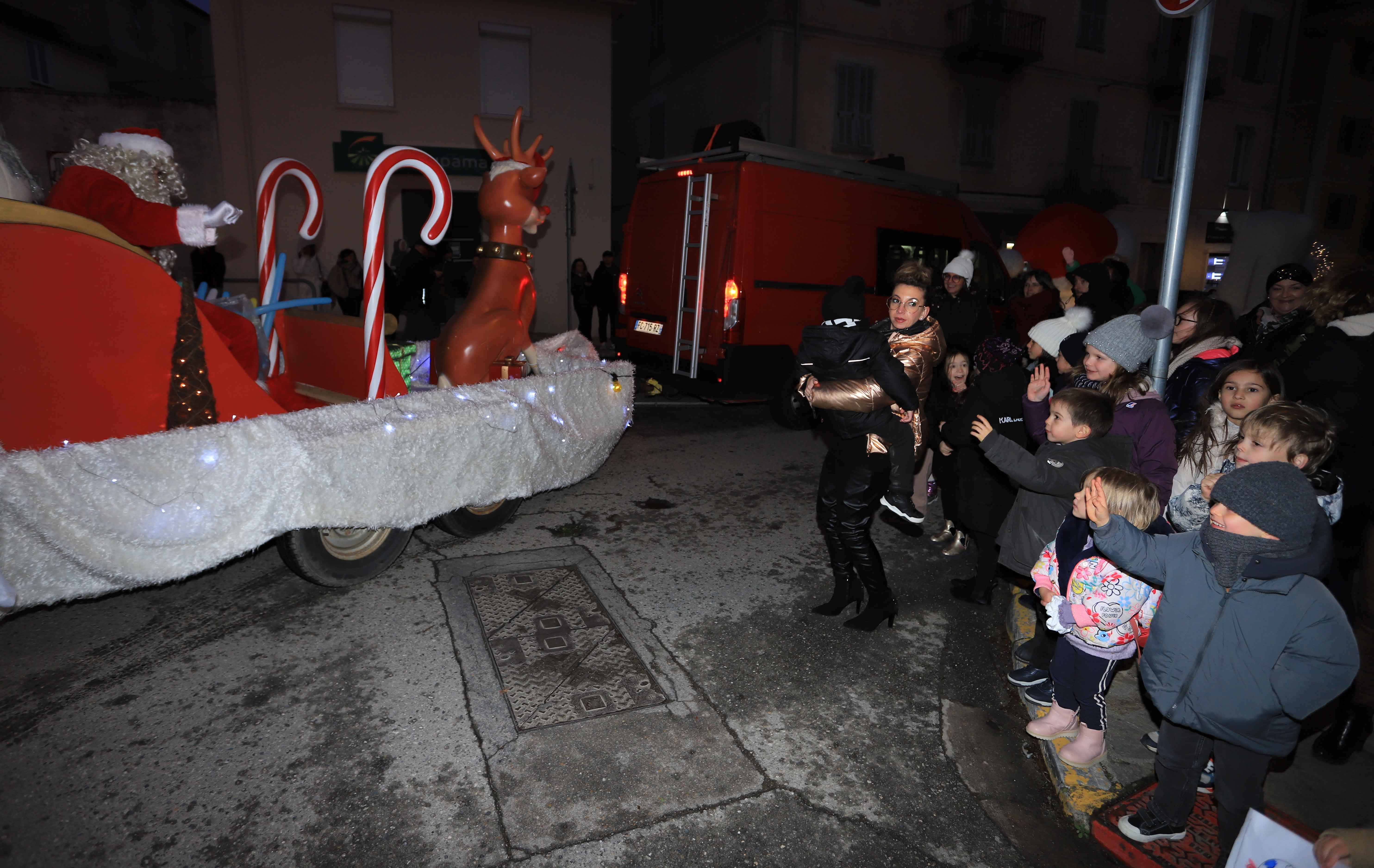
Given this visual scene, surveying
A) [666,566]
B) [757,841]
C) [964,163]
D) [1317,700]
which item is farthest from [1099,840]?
[964,163]

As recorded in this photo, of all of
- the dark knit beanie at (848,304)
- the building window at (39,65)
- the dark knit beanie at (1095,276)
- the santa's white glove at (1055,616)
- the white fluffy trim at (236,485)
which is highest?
the building window at (39,65)

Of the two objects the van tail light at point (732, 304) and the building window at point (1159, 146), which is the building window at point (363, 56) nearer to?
the van tail light at point (732, 304)

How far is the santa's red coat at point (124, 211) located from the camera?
3072 mm

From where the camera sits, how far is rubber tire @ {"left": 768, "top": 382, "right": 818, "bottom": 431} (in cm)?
391

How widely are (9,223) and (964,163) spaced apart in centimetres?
1908

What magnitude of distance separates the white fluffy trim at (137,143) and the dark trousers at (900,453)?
3601mm

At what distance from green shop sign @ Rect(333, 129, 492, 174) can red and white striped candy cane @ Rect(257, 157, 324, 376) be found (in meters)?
9.76

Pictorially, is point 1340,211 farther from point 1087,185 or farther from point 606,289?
point 606,289

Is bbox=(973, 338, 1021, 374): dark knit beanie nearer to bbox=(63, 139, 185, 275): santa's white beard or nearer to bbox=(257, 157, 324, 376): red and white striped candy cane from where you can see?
bbox=(257, 157, 324, 376): red and white striped candy cane

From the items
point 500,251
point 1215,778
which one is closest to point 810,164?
point 500,251

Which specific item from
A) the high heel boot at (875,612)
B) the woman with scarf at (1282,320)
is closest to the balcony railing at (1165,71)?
the woman with scarf at (1282,320)

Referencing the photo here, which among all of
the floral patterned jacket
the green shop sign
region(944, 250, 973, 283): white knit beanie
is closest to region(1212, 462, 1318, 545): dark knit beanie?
the floral patterned jacket

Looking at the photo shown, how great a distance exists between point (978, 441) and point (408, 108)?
13.6 m

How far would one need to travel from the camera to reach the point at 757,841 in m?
2.21
